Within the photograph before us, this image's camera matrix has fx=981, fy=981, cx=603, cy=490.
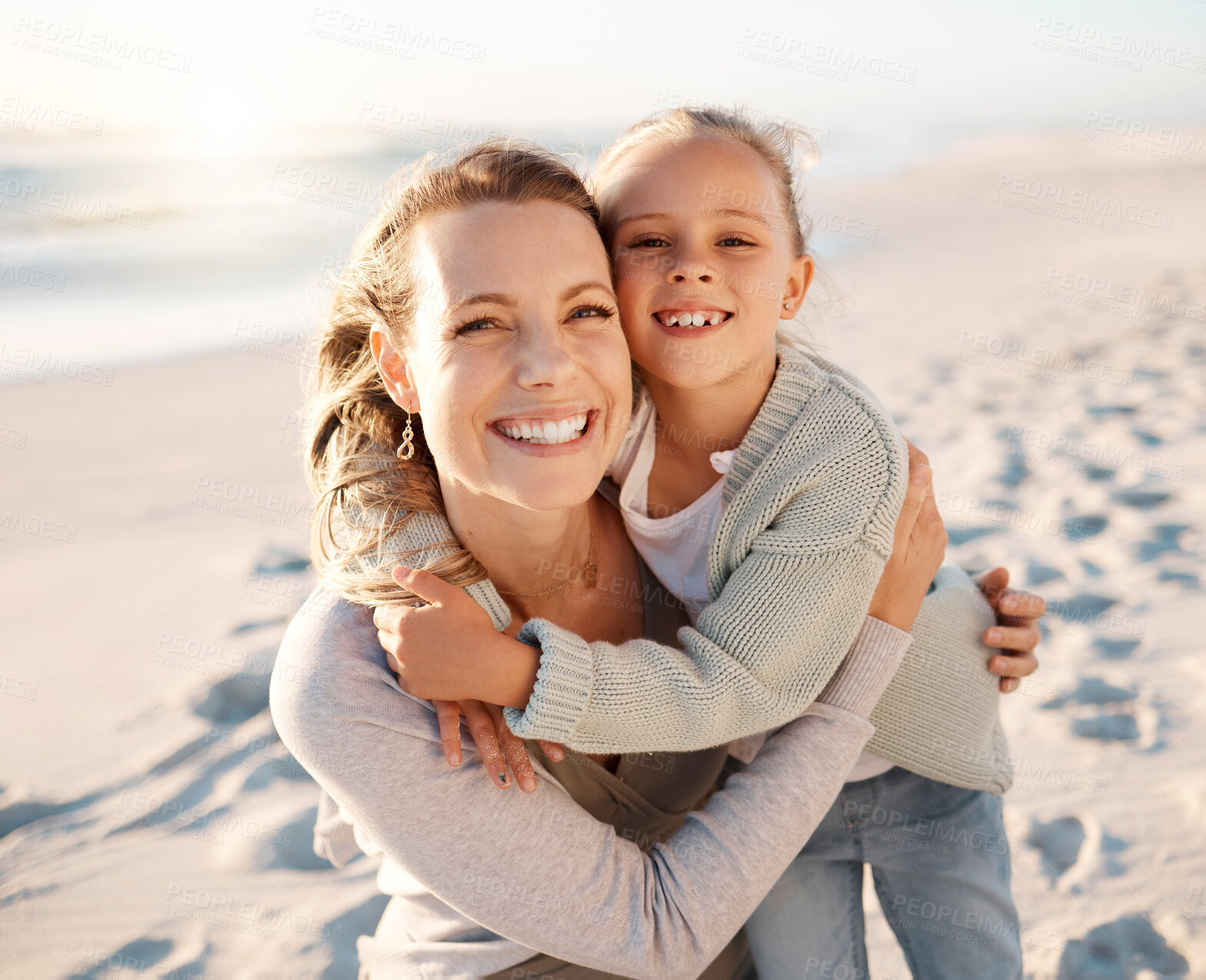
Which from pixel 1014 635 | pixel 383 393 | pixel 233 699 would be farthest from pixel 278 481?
pixel 1014 635

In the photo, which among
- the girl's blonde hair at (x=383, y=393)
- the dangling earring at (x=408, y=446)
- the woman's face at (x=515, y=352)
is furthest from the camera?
the dangling earring at (x=408, y=446)

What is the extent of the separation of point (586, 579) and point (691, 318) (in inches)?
29.1

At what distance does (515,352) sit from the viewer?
6.73 feet

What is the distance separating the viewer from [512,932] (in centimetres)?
199

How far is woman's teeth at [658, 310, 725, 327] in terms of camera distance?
2.53 metres

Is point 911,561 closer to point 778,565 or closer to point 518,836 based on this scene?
point 778,565

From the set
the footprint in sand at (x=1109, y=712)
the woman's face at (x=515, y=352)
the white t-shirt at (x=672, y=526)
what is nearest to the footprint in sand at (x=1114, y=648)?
the footprint in sand at (x=1109, y=712)

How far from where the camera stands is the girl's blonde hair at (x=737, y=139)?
2.65 metres

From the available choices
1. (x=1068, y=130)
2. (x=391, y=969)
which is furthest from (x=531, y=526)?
(x=1068, y=130)

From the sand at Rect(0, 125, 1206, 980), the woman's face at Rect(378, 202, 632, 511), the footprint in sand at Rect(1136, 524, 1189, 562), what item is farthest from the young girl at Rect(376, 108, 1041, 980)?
the footprint in sand at Rect(1136, 524, 1189, 562)

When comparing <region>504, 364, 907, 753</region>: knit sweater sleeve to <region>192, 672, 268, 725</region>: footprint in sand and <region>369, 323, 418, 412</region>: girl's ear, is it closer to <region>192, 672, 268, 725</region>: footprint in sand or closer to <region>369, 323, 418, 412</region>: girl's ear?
<region>369, 323, 418, 412</region>: girl's ear

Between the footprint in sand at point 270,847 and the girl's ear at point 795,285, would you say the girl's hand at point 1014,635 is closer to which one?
the girl's ear at point 795,285

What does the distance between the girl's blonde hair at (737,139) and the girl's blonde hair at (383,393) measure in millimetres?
391

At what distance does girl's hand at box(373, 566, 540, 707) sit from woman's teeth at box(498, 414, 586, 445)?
1.18 feet
